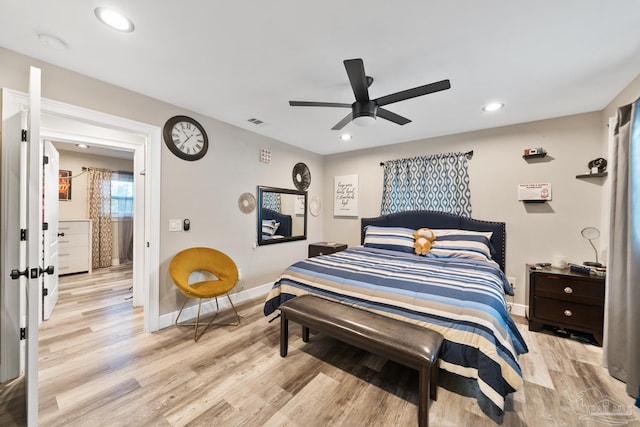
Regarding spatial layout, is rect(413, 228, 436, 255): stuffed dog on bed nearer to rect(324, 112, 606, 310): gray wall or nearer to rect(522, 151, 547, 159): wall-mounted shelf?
rect(324, 112, 606, 310): gray wall

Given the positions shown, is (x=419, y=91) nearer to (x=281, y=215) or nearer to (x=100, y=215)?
(x=281, y=215)

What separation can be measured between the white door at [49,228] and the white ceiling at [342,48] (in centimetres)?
160

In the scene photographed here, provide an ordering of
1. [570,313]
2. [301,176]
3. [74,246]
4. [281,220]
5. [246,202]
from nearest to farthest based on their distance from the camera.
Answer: [570,313], [246,202], [281,220], [301,176], [74,246]

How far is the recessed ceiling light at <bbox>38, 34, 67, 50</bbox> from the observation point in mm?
1694

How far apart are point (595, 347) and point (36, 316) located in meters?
4.45

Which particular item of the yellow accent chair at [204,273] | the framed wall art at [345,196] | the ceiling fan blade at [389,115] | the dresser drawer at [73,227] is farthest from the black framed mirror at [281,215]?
the dresser drawer at [73,227]

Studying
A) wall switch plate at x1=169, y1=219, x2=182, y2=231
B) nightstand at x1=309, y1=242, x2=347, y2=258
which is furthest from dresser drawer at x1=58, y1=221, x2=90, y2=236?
nightstand at x1=309, y1=242, x2=347, y2=258

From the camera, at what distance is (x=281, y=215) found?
13.8 ft

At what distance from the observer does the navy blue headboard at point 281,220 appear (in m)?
3.93

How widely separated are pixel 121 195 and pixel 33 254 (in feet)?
17.1

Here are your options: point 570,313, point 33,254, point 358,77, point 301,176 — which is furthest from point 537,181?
point 33,254

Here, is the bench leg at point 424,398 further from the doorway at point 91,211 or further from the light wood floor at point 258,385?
the doorway at point 91,211

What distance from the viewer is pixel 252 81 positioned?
227cm

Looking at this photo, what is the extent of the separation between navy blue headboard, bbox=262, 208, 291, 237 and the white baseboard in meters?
0.87
